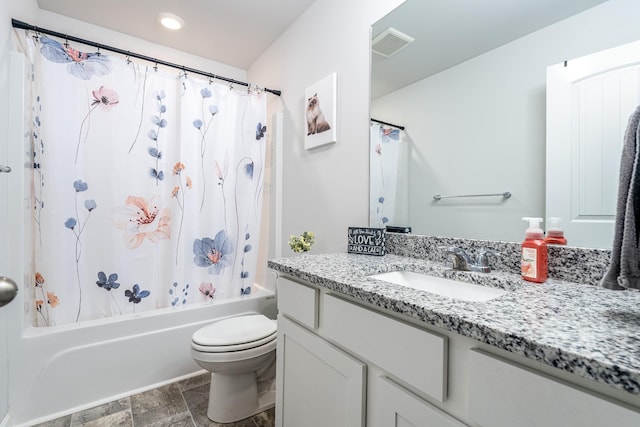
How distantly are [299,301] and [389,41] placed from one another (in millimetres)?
1199

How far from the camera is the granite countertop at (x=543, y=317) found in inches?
15.3

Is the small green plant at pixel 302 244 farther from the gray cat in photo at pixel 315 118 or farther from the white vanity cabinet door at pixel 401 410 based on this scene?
the white vanity cabinet door at pixel 401 410

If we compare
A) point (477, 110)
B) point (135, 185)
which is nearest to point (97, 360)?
point (135, 185)

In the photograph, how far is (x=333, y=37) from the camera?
1.63m

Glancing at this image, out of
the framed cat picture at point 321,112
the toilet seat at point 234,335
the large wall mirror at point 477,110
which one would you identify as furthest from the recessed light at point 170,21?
the toilet seat at point 234,335

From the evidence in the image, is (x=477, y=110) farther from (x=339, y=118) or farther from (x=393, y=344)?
(x=393, y=344)

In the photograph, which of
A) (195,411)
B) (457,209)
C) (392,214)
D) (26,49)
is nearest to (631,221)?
(457,209)

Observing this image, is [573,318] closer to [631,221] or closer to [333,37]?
[631,221]

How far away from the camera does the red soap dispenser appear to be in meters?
0.81

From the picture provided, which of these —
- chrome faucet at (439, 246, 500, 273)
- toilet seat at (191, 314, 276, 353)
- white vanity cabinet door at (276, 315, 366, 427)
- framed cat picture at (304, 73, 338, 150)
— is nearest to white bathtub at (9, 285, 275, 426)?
toilet seat at (191, 314, 276, 353)

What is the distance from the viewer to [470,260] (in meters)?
0.99

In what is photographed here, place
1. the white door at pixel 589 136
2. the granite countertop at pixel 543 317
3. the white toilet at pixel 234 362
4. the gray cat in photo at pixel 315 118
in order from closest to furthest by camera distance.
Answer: the granite countertop at pixel 543 317
the white door at pixel 589 136
the white toilet at pixel 234 362
the gray cat in photo at pixel 315 118

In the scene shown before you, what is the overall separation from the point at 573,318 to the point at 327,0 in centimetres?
187

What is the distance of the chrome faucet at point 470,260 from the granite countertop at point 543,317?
0.05m
